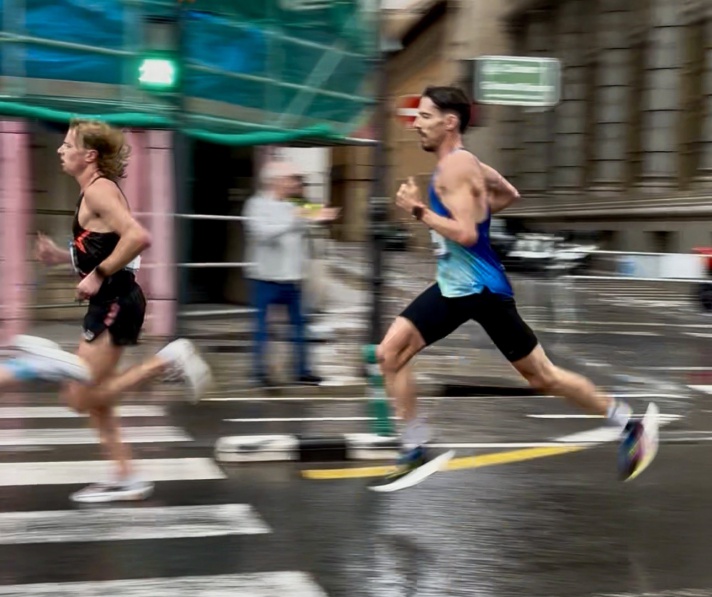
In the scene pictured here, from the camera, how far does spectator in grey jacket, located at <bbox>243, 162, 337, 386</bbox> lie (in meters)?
9.51

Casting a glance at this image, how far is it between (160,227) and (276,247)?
3311mm

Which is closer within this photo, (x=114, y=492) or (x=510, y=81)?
(x=114, y=492)

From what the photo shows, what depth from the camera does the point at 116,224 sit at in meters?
5.30

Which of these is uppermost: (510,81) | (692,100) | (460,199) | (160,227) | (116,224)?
(692,100)

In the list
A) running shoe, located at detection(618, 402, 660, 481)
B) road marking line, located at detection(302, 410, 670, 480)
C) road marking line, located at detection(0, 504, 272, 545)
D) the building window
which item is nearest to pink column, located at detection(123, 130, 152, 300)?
road marking line, located at detection(302, 410, 670, 480)

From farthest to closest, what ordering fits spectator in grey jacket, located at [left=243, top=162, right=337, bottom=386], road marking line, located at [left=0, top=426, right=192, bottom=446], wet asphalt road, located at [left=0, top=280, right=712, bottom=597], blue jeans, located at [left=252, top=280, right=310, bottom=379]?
blue jeans, located at [left=252, top=280, right=310, bottom=379] → spectator in grey jacket, located at [left=243, top=162, right=337, bottom=386] → road marking line, located at [left=0, top=426, right=192, bottom=446] → wet asphalt road, located at [left=0, top=280, right=712, bottom=597]

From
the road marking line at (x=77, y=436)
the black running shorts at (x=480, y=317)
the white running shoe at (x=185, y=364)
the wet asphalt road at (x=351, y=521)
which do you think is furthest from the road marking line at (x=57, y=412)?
the black running shorts at (x=480, y=317)

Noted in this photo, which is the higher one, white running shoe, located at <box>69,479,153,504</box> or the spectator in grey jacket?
the spectator in grey jacket

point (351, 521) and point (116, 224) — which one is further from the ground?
point (116, 224)

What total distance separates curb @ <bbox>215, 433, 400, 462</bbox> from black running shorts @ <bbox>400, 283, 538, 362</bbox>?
45.6 inches

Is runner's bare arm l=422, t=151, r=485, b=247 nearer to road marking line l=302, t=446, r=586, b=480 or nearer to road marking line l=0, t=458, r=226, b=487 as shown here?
road marking line l=302, t=446, r=586, b=480

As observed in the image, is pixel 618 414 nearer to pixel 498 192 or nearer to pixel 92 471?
pixel 498 192

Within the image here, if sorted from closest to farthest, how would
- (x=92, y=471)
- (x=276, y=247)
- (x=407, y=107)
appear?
(x=92, y=471) → (x=407, y=107) → (x=276, y=247)

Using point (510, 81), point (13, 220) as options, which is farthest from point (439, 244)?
point (13, 220)
